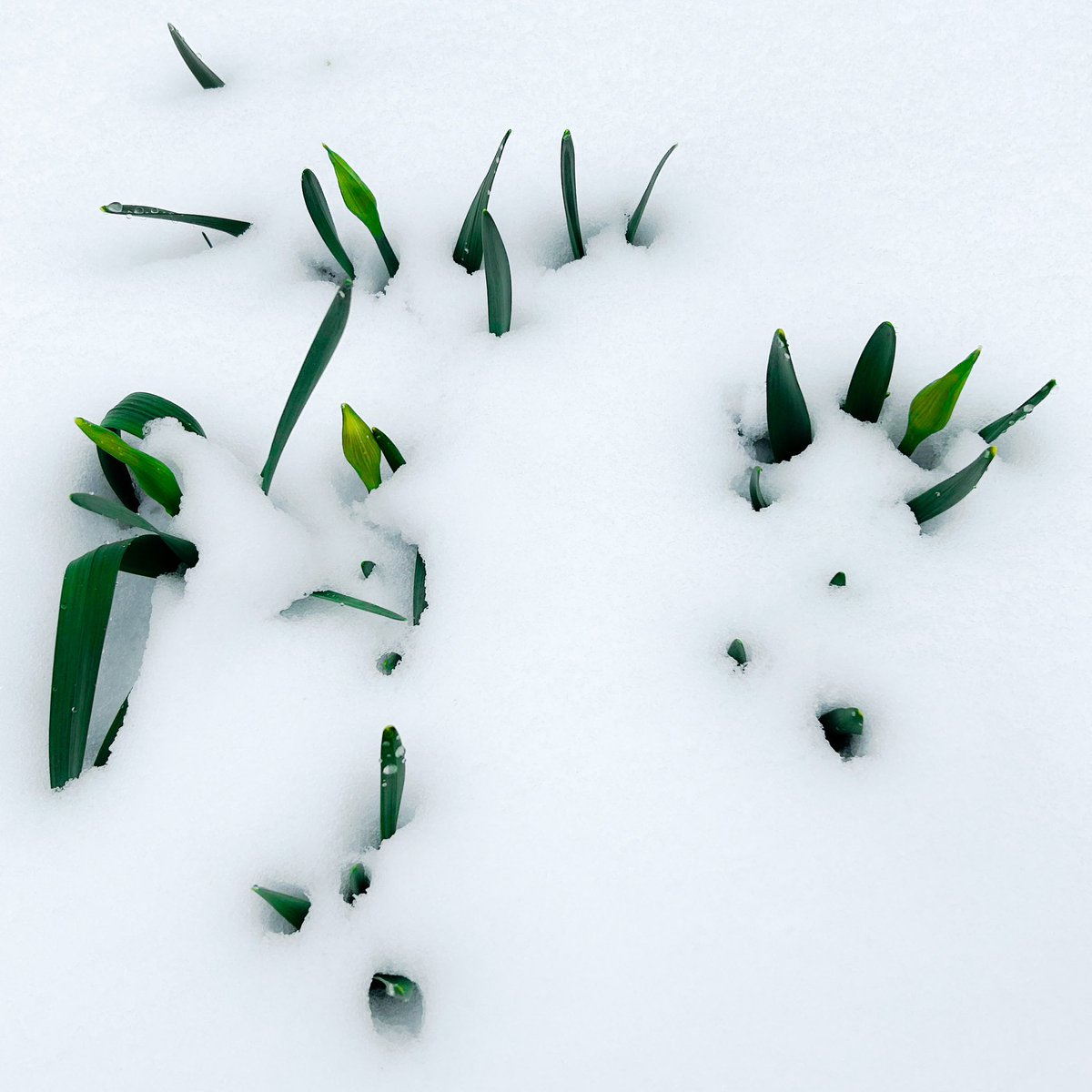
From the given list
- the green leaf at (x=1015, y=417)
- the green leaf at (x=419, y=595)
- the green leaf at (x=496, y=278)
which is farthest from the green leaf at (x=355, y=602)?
the green leaf at (x=1015, y=417)

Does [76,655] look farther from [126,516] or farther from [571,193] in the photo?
[571,193]

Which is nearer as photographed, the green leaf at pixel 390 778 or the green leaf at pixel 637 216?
the green leaf at pixel 390 778

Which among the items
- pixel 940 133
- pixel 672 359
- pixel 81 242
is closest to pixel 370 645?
pixel 672 359

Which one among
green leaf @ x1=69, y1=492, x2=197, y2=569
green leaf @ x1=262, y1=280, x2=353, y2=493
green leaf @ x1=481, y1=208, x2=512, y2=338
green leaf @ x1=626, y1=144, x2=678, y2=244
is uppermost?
green leaf @ x1=626, y1=144, x2=678, y2=244

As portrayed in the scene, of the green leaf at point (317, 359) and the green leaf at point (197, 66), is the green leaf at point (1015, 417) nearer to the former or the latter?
the green leaf at point (317, 359)

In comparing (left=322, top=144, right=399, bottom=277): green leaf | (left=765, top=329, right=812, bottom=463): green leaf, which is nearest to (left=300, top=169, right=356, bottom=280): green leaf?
(left=322, top=144, right=399, bottom=277): green leaf

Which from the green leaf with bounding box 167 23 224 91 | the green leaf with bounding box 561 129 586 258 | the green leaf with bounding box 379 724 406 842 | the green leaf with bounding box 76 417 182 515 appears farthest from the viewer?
the green leaf with bounding box 167 23 224 91

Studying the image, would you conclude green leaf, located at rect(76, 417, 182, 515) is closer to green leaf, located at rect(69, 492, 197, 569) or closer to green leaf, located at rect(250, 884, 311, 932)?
green leaf, located at rect(69, 492, 197, 569)
